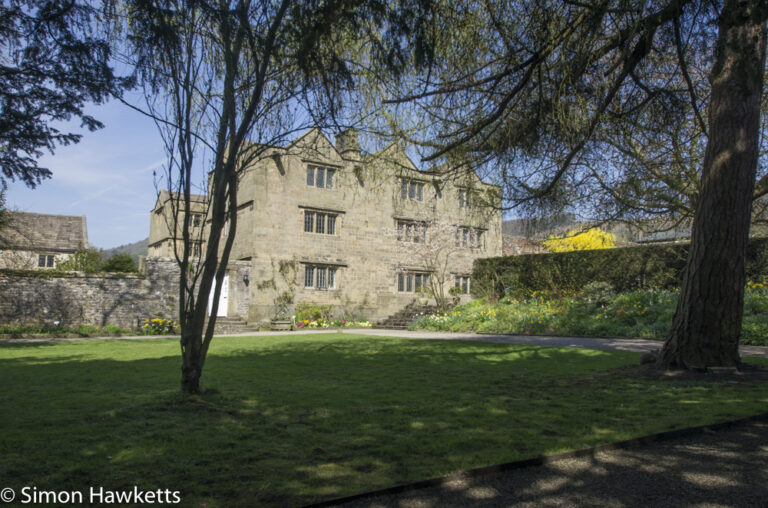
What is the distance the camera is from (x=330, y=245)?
25.0 metres

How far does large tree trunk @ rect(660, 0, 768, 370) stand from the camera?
21.1 feet

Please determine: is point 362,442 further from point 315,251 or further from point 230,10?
point 315,251

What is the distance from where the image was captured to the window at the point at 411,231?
1070 inches

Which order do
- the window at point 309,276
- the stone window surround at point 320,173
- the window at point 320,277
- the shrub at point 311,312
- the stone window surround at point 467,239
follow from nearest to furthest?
1. the shrub at point 311,312
2. the window at point 309,276
3. the window at point 320,277
4. the stone window surround at point 320,173
5. the stone window surround at point 467,239

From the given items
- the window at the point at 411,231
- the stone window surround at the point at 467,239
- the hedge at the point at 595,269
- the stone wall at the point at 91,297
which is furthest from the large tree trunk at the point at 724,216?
the stone window surround at the point at 467,239

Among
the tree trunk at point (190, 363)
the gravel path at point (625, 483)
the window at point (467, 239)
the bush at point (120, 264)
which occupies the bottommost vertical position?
the gravel path at point (625, 483)

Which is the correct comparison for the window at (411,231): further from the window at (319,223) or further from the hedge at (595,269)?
the hedge at (595,269)

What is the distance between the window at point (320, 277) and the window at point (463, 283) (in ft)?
23.2

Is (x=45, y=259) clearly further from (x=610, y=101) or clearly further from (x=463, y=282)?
(x=610, y=101)

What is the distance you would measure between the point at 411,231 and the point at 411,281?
252cm

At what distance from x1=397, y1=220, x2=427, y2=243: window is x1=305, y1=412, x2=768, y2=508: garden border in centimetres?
2284

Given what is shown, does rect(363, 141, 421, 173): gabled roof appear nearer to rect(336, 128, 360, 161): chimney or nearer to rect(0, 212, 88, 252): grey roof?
rect(336, 128, 360, 161): chimney

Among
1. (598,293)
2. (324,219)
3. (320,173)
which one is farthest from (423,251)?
(598,293)

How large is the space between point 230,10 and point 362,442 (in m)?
4.01
